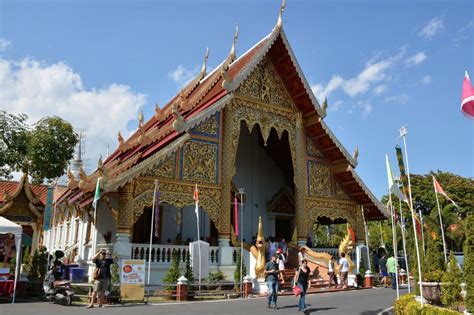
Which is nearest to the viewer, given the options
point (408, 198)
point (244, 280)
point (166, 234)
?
point (408, 198)

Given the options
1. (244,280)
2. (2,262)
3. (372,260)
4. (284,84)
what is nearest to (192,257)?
(244,280)

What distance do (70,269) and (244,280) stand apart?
5.91m

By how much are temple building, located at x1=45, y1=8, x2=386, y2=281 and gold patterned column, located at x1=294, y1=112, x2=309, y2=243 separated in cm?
4

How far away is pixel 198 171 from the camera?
14039 millimetres

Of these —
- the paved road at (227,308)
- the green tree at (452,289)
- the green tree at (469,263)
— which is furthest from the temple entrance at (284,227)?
the green tree at (469,263)

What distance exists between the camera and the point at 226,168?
1473cm

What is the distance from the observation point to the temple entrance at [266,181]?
1938 centimetres

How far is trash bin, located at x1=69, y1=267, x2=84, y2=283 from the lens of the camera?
13703 millimetres

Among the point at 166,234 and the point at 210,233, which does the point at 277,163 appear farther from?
the point at 166,234

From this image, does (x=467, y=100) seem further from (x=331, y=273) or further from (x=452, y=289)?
(x=331, y=273)

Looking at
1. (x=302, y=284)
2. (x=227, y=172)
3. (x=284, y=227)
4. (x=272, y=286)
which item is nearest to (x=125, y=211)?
(x=227, y=172)

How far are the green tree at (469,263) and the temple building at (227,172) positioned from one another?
849cm

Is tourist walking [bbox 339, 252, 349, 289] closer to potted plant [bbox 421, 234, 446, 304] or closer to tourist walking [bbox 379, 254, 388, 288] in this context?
tourist walking [bbox 379, 254, 388, 288]

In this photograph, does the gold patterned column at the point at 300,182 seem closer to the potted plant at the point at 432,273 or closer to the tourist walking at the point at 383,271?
the tourist walking at the point at 383,271
